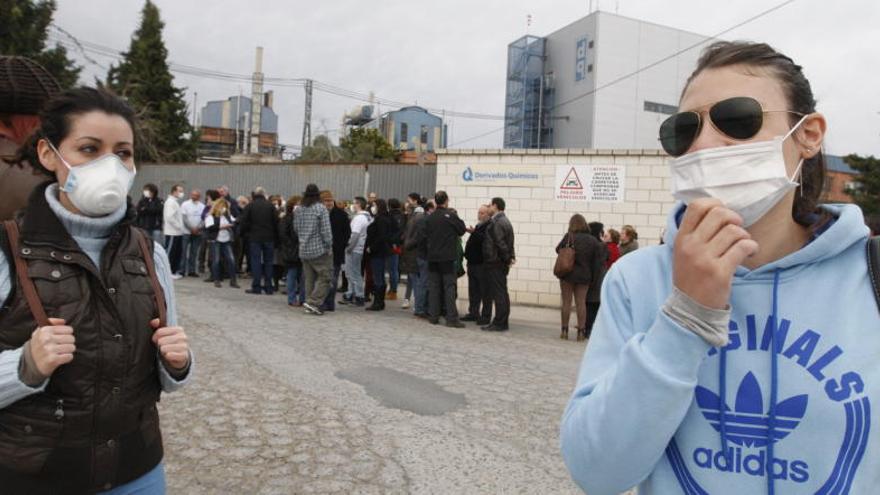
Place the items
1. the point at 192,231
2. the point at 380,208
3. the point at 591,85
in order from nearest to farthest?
the point at 380,208, the point at 192,231, the point at 591,85

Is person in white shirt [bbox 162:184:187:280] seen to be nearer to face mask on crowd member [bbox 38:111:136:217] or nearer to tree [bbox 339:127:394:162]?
face mask on crowd member [bbox 38:111:136:217]

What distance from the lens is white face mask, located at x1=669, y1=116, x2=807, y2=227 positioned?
1.33m

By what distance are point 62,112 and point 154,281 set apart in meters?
0.65

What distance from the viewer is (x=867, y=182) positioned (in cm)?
1666

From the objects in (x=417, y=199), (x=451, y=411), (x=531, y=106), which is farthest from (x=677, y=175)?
(x=531, y=106)

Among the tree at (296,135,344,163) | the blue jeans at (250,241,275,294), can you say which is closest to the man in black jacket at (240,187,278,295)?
the blue jeans at (250,241,275,294)

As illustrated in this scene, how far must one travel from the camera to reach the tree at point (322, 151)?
40906 millimetres

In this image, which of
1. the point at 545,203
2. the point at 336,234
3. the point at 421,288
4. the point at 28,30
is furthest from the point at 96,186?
the point at 28,30

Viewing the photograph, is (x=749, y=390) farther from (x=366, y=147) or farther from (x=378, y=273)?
(x=366, y=147)

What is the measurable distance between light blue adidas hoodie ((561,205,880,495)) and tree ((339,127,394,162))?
3746 centimetres

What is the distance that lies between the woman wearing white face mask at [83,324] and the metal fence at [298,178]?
14.5 meters

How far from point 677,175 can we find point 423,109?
221 ft

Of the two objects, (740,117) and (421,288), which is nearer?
(740,117)

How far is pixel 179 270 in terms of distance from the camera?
1460 cm
